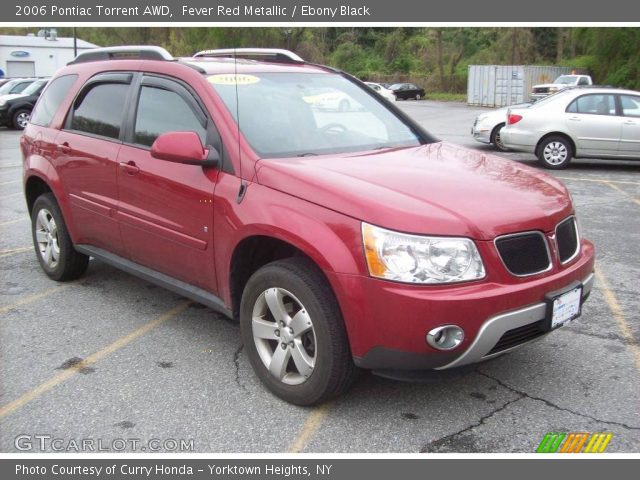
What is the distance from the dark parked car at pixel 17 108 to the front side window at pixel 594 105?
15.6 meters

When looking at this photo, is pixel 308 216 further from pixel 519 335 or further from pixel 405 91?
pixel 405 91

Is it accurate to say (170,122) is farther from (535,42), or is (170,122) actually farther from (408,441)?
(535,42)

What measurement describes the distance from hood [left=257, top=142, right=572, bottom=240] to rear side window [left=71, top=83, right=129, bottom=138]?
1.59 metres

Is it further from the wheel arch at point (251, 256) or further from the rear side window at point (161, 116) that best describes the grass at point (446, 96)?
the wheel arch at point (251, 256)

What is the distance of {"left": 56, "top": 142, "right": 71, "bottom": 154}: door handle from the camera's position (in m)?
5.07

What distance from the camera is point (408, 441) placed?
10.6 ft

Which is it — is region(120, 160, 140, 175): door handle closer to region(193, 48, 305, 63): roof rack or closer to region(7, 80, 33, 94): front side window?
region(193, 48, 305, 63): roof rack

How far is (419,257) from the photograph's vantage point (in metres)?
3.05

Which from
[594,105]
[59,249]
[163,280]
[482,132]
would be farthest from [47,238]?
[482,132]

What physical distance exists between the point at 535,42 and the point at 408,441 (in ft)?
203

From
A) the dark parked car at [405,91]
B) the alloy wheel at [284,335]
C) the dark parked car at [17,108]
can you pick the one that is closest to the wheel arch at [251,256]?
the alloy wheel at [284,335]

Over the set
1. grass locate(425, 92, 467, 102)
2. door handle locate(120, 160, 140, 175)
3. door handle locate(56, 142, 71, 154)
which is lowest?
door handle locate(120, 160, 140, 175)

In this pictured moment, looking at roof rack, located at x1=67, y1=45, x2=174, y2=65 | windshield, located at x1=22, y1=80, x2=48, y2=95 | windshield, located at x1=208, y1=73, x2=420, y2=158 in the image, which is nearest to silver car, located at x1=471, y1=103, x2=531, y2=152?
windshield, located at x1=208, y1=73, x2=420, y2=158
